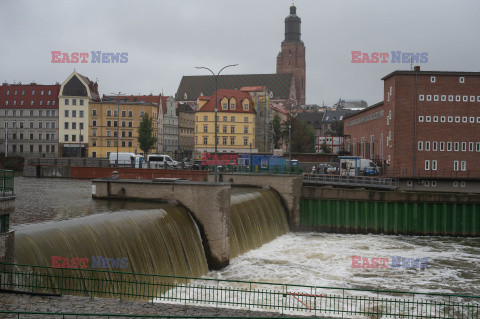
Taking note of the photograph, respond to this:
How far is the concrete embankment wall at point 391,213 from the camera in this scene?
4581cm

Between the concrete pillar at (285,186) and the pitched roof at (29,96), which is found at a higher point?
the pitched roof at (29,96)

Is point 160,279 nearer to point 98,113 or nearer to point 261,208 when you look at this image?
point 261,208

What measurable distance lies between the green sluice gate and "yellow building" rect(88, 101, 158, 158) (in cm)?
6510

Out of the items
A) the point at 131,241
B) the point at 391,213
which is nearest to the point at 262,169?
the point at 391,213

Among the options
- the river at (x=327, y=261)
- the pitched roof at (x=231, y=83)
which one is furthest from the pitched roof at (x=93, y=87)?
the river at (x=327, y=261)

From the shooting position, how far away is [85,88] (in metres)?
104

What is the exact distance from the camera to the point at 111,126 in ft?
347

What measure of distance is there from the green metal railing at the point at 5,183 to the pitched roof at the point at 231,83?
159 m

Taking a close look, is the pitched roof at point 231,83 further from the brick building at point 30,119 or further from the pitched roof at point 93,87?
the brick building at point 30,119

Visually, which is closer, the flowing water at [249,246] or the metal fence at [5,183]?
the metal fence at [5,183]

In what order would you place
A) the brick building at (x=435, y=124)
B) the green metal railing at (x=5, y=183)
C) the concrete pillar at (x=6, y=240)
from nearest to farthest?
the concrete pillar at (x=6, y=240), the green metal railing at (x=5, y=183), the brick building at (x=435, y=124)

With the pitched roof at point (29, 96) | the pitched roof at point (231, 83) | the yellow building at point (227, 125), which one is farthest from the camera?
the pitched roof at point (231, 83)

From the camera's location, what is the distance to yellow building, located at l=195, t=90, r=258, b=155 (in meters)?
94.5

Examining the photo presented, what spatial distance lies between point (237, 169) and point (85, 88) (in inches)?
2587
